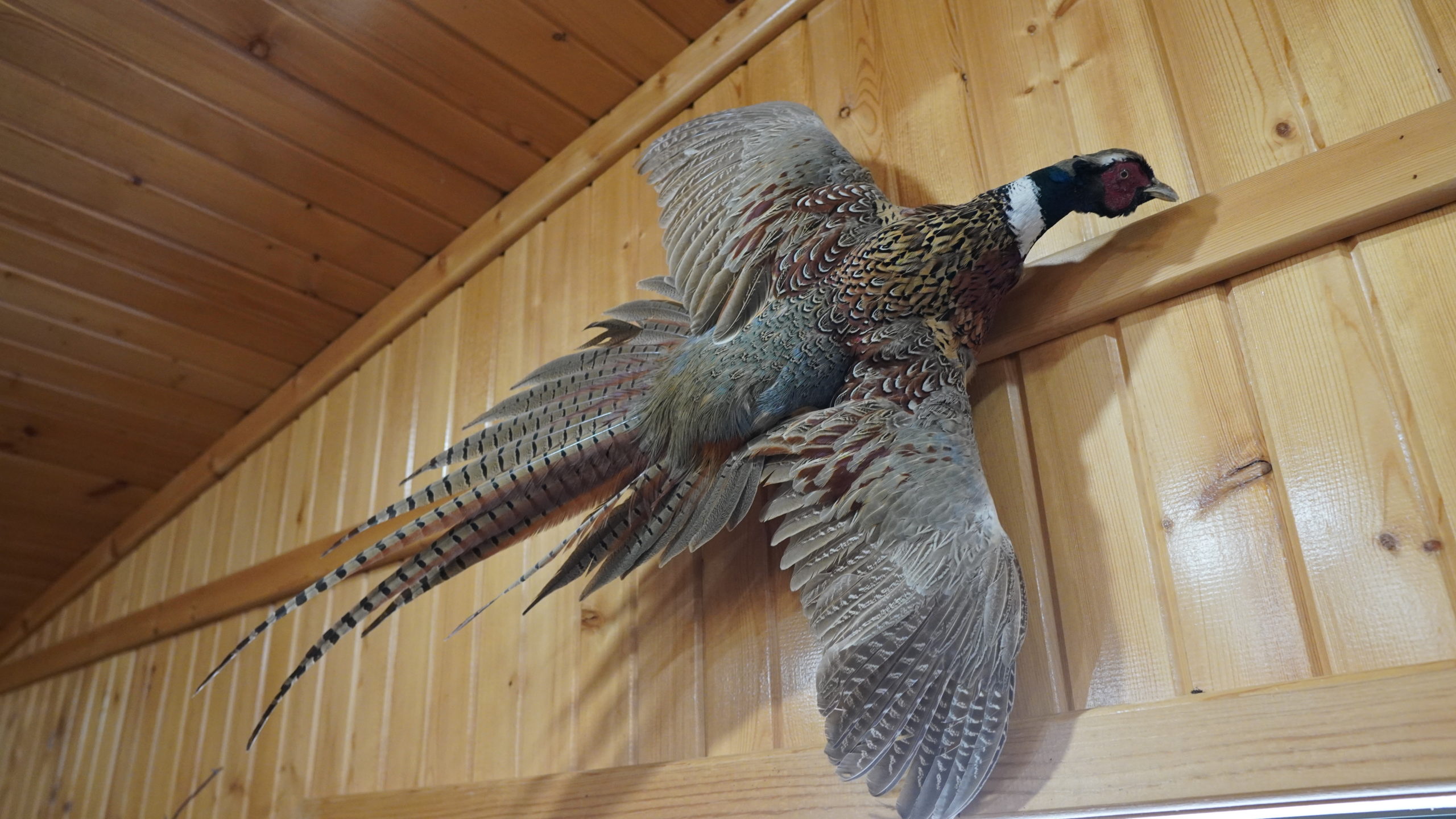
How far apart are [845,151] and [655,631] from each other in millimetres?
766

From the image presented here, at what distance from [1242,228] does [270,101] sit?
173 centimetres

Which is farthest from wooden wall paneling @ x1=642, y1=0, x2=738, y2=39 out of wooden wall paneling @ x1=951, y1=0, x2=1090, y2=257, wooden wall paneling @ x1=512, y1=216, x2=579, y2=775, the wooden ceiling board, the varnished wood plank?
the varnished wood plank

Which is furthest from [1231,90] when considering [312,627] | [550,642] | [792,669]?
[312,627]

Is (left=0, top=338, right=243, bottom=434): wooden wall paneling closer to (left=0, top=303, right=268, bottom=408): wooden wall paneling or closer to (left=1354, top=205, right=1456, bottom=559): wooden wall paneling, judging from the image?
(left=0, top=303, right=268, bottom=408): wooden wall paneling

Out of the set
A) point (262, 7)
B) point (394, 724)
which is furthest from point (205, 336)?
point (394, 724)

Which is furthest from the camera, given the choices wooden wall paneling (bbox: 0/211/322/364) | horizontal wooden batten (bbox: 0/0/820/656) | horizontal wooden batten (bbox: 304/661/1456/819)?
wooden wall paneling (bbox: 0/211/322/364)

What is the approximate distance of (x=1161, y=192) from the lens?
3.76 ft

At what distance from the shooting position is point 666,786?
132cm

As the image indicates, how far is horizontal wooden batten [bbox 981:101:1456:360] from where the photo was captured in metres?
1.05

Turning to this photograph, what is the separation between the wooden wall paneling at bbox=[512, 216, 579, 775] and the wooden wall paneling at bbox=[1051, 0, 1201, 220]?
914 millimetres

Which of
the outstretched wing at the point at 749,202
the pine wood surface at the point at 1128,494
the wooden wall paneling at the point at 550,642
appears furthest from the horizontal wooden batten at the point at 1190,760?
the outstretched wing at the point at 749,202

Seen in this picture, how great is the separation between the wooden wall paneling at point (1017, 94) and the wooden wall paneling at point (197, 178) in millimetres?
1407

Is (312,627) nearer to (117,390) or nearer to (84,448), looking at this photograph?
(117,390)

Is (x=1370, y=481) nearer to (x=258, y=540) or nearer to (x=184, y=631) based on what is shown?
(x=258, y=540)
